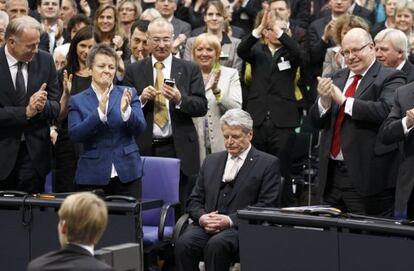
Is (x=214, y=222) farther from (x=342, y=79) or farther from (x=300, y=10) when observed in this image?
(x=300, y=10)

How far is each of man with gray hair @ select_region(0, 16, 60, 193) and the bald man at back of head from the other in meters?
2.25

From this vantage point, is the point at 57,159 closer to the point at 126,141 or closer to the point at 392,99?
the point at 126,141

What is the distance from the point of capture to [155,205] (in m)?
8.30

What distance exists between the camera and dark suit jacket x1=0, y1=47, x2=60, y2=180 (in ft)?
28.7

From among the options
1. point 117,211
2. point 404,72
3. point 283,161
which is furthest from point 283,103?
point 117,211

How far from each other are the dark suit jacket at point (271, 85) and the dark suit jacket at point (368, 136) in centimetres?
214

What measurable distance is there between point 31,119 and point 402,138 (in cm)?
305

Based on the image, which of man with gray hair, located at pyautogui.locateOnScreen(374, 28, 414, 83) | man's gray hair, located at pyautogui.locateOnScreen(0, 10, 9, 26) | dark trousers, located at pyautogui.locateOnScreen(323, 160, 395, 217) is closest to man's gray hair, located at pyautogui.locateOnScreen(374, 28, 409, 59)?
man with gray hair, located at pyautogui.locateOnScreen(374, 28, 414, 83)

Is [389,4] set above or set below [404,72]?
above

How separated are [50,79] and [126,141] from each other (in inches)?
36.2

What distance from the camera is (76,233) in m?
4.99

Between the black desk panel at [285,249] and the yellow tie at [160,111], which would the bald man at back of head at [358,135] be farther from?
the yellow tie at [160,111]

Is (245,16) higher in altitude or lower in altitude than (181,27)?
higher

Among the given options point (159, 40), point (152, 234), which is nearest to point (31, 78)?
point (159, 40)
